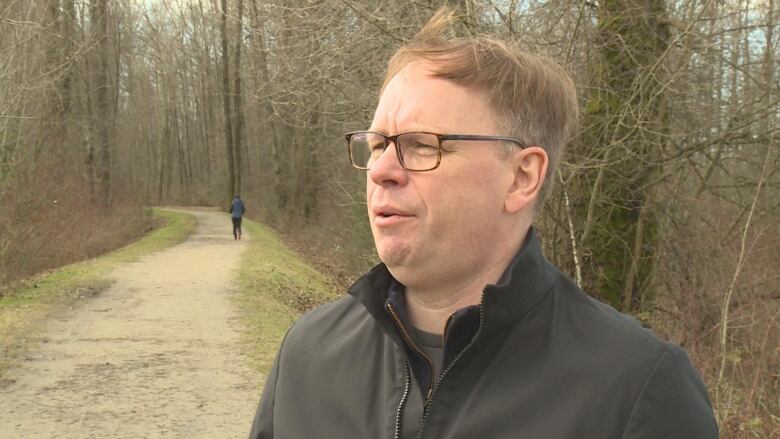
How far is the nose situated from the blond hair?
0.65 ft

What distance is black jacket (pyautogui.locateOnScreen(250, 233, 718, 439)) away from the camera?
4.92 feet

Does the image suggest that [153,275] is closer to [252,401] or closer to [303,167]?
[252,401]

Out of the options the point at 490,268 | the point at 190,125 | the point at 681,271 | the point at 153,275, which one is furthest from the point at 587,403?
the point at 190,125

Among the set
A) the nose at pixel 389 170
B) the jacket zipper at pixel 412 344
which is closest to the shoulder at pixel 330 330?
the jacket zipper at pixel 412 344

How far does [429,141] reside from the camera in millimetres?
1688

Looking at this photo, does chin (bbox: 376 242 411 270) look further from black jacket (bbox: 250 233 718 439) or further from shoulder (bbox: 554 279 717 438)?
shoulder (bbox: 554 279 717 438)

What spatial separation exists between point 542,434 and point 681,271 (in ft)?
29.4

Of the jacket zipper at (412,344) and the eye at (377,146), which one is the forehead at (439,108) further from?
the jacket zipper at (412,344)

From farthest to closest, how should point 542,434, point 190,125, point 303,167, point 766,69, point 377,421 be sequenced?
point 190,125, point 303,167, point 766,69, point 377,421, point 542,434

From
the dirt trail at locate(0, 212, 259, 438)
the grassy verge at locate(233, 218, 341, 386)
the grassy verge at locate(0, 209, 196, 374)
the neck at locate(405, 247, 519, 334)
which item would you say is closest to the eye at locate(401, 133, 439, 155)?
the neck at locate(405, 247, 519, 334)

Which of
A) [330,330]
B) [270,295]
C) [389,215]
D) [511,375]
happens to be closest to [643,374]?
[511,375]

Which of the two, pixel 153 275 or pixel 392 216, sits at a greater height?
pixel 392 216

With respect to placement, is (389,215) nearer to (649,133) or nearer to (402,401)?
(402,401)

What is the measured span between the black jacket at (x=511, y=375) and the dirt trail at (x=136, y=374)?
16.5ft
